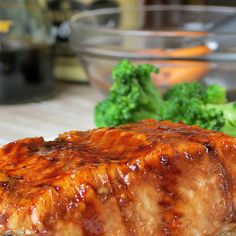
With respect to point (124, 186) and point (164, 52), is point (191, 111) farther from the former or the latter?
point (124, 186)

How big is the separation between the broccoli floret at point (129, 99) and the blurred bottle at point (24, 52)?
28.2 inches

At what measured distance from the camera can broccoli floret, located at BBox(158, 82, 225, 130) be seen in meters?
1.62

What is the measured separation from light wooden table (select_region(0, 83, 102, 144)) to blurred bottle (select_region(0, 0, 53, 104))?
6 centimetres

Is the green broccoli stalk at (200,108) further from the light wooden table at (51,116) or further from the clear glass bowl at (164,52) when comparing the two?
the light wooden table at (51,116)

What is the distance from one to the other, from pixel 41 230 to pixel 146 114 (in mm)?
794

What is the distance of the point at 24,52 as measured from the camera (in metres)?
2.40

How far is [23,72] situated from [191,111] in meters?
0.93

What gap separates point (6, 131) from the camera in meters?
2.08

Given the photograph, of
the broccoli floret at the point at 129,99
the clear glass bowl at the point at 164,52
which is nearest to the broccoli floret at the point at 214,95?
the broccoli floret at the point at 129,99

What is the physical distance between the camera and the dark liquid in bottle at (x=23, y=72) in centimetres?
236

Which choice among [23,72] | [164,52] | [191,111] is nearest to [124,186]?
[191,111]

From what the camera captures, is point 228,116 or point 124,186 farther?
point 228,116

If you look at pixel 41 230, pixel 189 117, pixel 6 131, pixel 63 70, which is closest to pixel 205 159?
pixel 41 230

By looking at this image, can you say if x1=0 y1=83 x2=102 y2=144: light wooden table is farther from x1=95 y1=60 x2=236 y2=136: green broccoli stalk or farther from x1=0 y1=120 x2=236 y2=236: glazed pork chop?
x1=0 y1=120 x2=236 y2=236: glazed pork chop
